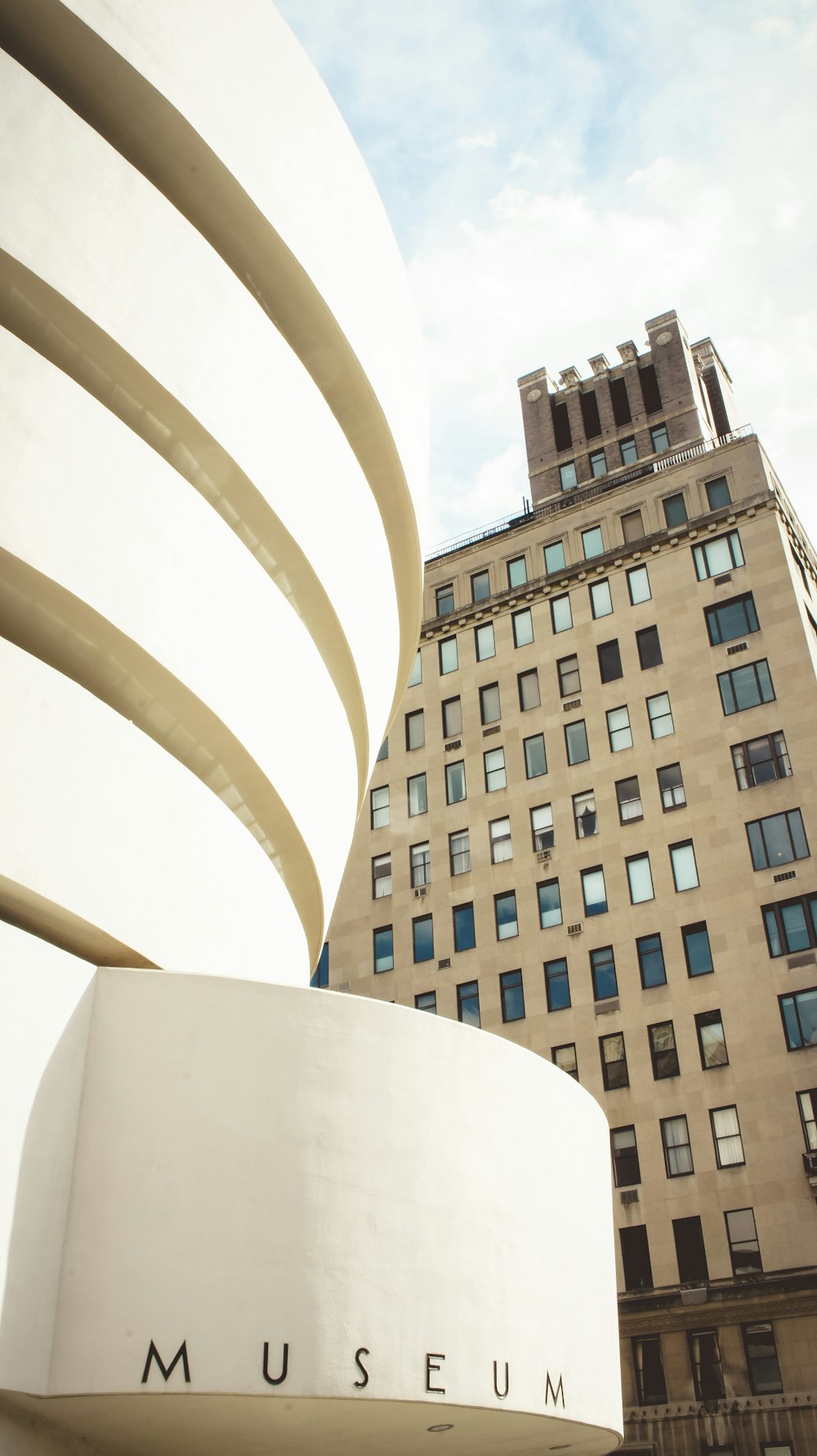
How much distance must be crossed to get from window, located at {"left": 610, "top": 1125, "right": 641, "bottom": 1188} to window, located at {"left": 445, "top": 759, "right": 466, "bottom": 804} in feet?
44.6

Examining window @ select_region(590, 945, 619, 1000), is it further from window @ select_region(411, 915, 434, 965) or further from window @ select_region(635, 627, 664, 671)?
window @ select_region(635, 627, 664, 671)

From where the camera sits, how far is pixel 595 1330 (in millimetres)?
12562

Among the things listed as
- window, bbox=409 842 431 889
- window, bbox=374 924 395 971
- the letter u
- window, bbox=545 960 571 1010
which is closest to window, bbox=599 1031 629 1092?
window, bbox=545 960 571 1010

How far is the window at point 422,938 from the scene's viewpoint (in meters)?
42.7

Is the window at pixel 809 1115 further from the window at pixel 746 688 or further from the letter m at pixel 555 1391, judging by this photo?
the letter m at pixel 555 1391

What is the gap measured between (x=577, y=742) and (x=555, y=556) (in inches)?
357

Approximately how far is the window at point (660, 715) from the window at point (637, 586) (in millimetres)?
4273

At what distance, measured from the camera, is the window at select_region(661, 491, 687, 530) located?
148 feet

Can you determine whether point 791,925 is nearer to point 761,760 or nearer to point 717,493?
point 761,760

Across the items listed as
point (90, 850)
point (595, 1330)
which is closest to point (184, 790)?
point (90, 850)

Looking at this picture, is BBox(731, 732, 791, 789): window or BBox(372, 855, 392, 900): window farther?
BBox(372, 855, 392, 900): window

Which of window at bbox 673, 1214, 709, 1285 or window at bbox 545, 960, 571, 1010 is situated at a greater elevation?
window at bbox 545, 960, 571, 1010

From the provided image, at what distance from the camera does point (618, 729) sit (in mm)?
42000

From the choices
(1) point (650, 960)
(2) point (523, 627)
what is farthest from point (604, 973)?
(2) point (523, 627)
